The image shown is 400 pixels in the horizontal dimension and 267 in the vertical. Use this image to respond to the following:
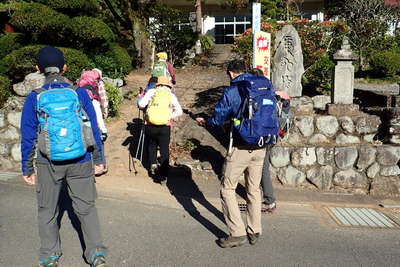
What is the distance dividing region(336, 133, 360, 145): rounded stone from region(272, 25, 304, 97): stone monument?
6.33 ft

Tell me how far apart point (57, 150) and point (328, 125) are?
15.9 feet

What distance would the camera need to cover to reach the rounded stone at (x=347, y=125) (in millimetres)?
6484

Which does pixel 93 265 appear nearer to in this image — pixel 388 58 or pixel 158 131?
pixel 158 131

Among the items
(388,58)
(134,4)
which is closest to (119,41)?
(134,4)

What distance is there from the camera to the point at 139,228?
14.4ft

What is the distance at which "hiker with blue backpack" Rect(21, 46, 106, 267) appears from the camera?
9.97ft

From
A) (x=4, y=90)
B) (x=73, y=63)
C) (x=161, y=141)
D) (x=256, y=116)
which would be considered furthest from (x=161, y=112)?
(x=4, y=90)

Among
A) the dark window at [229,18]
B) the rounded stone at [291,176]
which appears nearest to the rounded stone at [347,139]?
the rounded stone at [291,176]

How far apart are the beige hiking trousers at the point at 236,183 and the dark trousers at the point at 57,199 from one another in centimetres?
128

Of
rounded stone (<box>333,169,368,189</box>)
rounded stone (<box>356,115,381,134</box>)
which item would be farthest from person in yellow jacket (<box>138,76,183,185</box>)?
rounded stone (<box>356,115,381,134</box>)

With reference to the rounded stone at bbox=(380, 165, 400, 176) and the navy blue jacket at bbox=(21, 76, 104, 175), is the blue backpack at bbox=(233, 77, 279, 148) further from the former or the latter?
the rounded stone at bbox=(380, 165, 400, 176)

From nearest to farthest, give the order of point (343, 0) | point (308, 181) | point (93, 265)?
1. point (93, 265)
2. point (308, 181)
3. point (343, 0)

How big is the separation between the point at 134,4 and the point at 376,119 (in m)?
10.9

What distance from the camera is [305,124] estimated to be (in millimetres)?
6531
